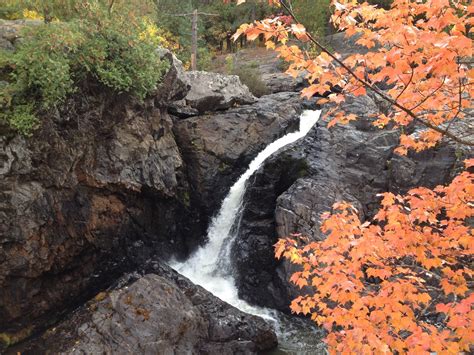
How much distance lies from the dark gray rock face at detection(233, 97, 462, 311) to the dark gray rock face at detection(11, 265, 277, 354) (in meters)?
1.92

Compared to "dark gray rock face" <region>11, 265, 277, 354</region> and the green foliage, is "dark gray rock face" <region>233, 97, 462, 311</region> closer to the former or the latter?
"dark gray rock face" <region>11, 265, 277, 354</region>

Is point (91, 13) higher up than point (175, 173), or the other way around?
point (91, 13)

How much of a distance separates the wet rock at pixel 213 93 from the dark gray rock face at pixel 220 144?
19.4 inches

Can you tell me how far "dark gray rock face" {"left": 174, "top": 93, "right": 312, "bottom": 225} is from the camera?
13.3 m

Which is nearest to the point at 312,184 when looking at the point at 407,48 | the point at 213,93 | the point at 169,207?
the point at 169,207

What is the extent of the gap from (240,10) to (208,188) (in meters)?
21.9

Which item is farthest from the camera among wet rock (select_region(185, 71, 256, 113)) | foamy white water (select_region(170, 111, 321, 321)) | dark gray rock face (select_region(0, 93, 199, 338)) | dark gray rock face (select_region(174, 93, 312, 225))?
wet rock (select_region(185, 71, 256, 113))

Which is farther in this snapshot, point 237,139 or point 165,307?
point 237,139

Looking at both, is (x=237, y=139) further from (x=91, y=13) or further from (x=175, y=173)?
(x=91, y=13)

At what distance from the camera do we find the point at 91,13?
376 inches

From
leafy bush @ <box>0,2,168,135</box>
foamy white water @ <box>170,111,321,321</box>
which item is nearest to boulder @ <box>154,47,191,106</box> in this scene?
leafy bush @ <box>0,2,168,135</box>

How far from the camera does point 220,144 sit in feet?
45.0

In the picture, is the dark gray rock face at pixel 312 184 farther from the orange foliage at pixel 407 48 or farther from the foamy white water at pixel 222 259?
the orange foliage at pixel 407 48

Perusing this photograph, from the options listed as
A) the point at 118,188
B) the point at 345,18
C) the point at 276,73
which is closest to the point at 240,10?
the point at 276,73
